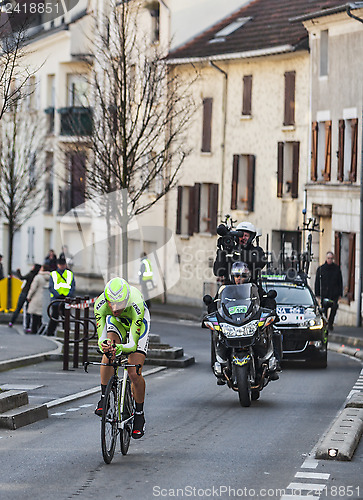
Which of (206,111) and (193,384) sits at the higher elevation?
(206,111)

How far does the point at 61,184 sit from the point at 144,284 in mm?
15881

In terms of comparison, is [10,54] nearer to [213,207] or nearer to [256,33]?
[256,33]

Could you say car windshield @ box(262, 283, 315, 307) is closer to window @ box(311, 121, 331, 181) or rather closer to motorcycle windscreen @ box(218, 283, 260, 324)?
motorcycle windscreen @ box(218, 283, 260, 324)

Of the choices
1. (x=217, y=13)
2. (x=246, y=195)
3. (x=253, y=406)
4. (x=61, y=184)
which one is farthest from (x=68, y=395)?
(x=61, y=184)

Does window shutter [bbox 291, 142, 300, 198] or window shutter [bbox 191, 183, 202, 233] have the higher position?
window shutter [bbox 291, 142, 300, 198]

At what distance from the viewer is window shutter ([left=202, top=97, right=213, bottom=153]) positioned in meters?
44.9

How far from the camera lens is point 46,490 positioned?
29.7 ft

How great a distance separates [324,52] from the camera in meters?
38.3

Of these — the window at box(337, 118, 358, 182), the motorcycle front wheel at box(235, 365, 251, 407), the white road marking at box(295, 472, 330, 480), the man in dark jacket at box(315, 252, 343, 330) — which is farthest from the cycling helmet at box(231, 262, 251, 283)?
the window at box(337, 118, 358, 182)

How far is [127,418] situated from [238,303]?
4214mm

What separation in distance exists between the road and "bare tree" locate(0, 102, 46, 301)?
51.7ft

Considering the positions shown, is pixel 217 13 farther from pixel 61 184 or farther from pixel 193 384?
pixel 193 384

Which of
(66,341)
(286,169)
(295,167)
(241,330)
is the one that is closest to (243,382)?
(241,330)

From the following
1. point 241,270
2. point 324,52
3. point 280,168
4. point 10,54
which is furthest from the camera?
point 280,168
